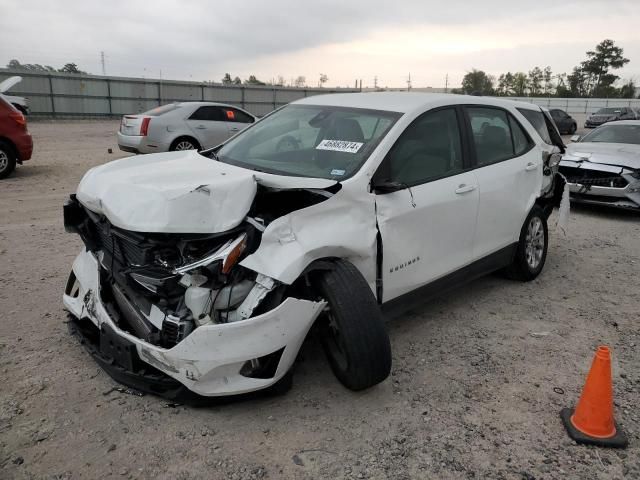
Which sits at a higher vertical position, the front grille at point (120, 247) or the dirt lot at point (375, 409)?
the front grille at point (120, 247)

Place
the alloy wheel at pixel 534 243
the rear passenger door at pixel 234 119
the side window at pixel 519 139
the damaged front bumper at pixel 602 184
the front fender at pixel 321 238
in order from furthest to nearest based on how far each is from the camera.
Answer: the rear passenger door at pixel 234 119 < the damaged front bumper at pixel 602 184 < the alloy wheel at pixel 534 243 < the side window at pixel 519 139 < the front fender at pixel 321 238

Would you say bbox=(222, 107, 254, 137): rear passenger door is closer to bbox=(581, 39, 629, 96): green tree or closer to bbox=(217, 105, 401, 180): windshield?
bbox=(217, 105, 401, 180): windshield

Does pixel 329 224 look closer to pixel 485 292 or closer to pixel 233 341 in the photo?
pixel 233 341

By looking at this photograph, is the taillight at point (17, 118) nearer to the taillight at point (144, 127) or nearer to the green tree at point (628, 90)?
the taillight at point (144, 127)

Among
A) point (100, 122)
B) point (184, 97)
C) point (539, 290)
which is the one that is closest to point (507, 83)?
point (184, 97)

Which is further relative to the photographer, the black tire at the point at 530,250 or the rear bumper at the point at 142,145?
the rear bumper at the point at 142,145

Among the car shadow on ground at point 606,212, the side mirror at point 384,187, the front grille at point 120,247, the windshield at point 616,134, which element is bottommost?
the car shadow on ground at point 606,212

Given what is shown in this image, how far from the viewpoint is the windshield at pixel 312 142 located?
11.8 ft

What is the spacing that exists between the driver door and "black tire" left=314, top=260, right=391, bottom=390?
0.51 metres

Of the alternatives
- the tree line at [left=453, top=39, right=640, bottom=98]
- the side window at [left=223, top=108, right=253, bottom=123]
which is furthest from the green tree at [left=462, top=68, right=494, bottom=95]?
the side window at [left=223, top=108, right=253, bottom=123]

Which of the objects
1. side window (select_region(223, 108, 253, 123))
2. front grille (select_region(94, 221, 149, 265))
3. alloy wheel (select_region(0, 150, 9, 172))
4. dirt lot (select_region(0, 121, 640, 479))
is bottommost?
dirt lot (select_region(0, 121, 640, 479))

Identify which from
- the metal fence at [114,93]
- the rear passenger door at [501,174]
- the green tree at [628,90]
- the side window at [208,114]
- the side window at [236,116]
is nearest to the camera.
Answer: the rear passenger door at [501,174]

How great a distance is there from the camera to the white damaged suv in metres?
2.80

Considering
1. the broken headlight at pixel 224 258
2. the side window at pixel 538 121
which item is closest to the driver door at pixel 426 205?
the broken headlight at pixel 224 258
